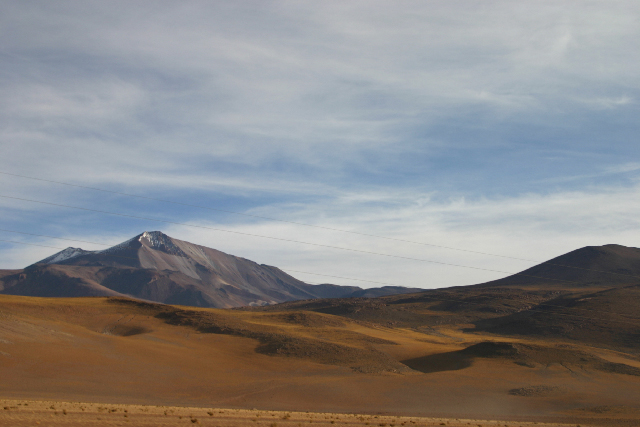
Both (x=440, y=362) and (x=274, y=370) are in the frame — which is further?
(x=440, y=362)

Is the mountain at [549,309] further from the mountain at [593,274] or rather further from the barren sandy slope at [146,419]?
the barren sandy slope at [146,419]

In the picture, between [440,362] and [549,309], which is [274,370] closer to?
[440,362]

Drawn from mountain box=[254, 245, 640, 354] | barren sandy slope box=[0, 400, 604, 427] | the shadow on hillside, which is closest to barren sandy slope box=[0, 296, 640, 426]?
the shadow on hillside

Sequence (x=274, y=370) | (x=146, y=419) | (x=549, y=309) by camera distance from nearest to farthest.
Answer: (x=146, y=419), (x=274, y=370), (x=549, y=309)

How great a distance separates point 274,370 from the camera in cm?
5069

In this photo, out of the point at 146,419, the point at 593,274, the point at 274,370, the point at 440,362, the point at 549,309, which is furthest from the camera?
the point at 593,274

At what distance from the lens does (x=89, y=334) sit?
5459 centimetres

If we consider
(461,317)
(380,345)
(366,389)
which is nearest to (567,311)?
(461,317)

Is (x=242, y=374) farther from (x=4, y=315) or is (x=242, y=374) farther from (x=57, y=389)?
(x=4, y=315)

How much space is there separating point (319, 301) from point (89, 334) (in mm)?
118040

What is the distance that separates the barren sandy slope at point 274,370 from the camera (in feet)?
127

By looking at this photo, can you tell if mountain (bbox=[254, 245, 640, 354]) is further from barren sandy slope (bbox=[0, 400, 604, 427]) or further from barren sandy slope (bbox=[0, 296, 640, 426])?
barren sandy slope (bbox=[0, 400, 604, 427])

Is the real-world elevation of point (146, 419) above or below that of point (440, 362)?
above

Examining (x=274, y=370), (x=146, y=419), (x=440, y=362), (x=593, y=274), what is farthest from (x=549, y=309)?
(x=146, y=419)
